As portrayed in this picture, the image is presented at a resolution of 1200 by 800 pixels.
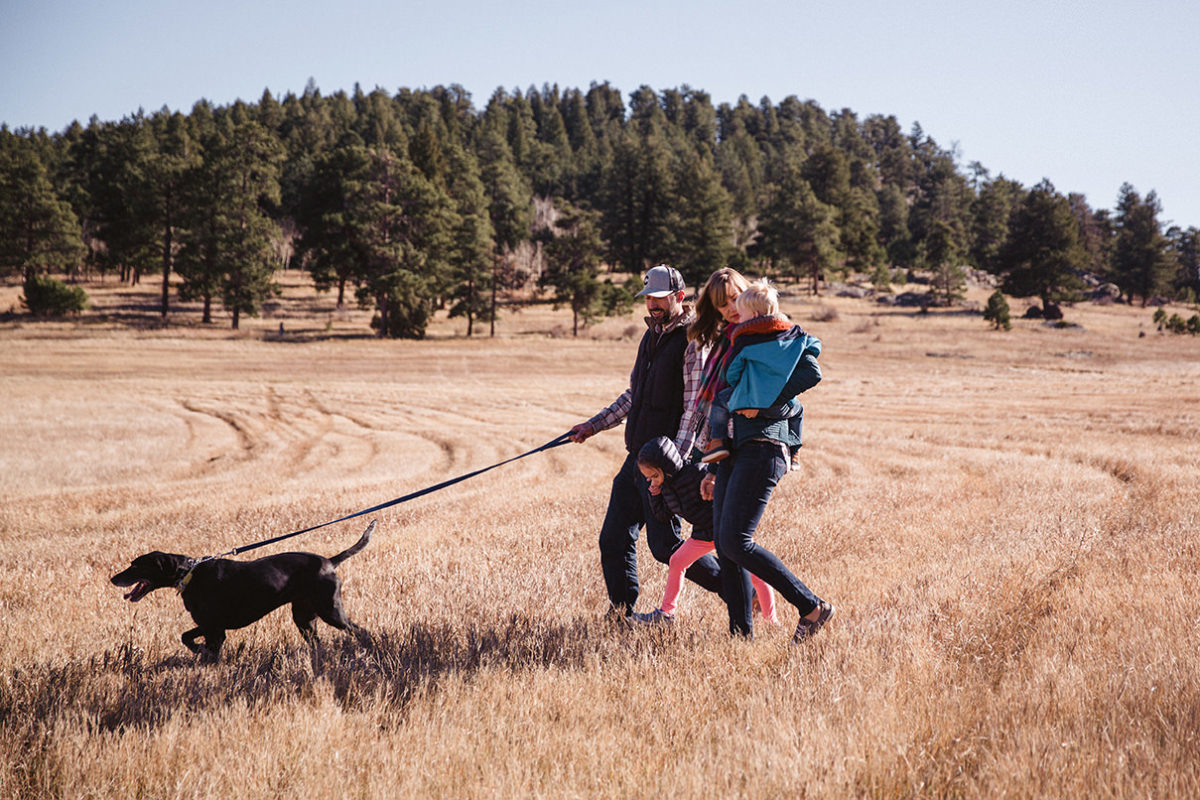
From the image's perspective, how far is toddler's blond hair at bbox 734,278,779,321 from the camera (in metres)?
4.04

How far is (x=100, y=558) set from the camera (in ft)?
22.4

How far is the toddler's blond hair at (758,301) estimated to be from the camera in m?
4.04

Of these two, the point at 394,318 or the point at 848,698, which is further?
the point at 394,318

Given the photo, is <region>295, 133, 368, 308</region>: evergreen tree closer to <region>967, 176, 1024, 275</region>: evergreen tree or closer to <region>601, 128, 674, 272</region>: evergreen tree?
<region>601, 128, 674, 272</region>: evergreen tree

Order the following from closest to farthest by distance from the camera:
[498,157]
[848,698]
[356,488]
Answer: [848,698], [356,488], [498,157]

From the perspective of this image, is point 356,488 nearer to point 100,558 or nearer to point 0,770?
point 100,558

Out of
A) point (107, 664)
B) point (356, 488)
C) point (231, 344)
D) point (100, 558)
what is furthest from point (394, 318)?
point (107, 664)

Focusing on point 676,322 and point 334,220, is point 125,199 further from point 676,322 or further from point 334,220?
point 676,322

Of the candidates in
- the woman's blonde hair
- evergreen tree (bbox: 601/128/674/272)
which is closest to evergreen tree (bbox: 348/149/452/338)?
evergreen tree (bbox: 601/128/674/272)

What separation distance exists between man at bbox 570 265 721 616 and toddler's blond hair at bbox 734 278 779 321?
49 centimetres

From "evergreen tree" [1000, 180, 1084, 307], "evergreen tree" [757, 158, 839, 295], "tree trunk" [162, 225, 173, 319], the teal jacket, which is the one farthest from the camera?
"evergreen tree" [757, 158, 839, 295]

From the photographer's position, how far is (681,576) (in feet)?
15.4

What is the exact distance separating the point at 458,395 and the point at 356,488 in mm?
16913

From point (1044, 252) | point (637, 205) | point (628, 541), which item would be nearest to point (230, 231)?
point (637, 205)
